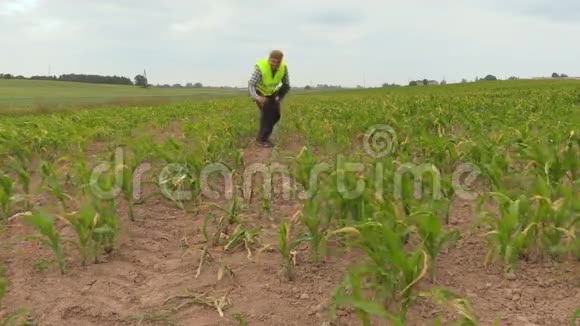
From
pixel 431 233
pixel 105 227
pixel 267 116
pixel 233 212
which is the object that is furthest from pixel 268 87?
pixel 431 233

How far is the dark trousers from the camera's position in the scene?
739 centimetres

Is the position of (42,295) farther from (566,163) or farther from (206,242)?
(566,163)

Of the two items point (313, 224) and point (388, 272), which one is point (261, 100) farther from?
point (388, 272)

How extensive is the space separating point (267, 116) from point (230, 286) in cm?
495

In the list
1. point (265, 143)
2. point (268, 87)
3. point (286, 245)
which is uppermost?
point (268, 87)

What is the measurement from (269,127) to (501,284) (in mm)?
5326

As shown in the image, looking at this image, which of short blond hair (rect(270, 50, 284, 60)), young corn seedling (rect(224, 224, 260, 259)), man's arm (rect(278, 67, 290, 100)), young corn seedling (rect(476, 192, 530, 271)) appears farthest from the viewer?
man's arm (rect(278, 67, 290, 100))

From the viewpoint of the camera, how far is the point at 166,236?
136 inches

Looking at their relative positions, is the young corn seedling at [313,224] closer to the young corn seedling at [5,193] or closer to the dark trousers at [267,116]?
the young corn seedling at [5,193]

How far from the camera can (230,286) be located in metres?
2.64

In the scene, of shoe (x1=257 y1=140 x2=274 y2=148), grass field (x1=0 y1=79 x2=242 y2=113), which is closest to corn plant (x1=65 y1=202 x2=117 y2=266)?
shoe (x1=257 y1=140 x2=274 y2=148)

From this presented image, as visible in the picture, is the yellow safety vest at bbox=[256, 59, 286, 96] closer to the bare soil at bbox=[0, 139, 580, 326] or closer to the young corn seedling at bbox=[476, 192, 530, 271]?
the bare soil at bbox=[0, 139, 580, 326]

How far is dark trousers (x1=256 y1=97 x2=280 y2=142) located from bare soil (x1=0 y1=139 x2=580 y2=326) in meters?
4.21

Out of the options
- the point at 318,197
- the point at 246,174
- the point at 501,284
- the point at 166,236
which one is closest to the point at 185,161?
the point at 246,174
